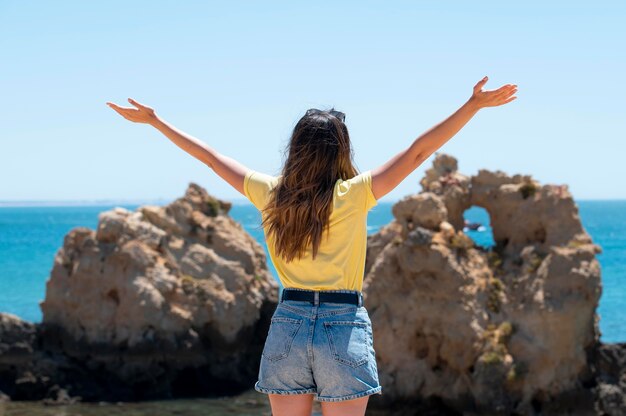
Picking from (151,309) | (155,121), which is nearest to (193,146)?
(155,121)

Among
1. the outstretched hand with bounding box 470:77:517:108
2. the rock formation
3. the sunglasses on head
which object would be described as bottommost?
the rock formation

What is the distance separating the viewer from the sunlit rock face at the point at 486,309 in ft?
63.8

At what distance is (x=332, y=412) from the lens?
4.48m

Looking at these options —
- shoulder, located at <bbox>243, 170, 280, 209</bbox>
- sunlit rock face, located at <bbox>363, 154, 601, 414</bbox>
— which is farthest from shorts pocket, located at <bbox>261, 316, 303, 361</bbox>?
sunlit rock face, located at <bbox>363, 154, 601, 414</bbox>

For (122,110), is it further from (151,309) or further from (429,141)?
(151,309)

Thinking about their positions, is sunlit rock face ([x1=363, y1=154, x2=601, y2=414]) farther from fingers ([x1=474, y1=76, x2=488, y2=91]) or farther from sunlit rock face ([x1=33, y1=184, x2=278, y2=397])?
fingers ([x1=474, y1=76, x2=488, y2=91])

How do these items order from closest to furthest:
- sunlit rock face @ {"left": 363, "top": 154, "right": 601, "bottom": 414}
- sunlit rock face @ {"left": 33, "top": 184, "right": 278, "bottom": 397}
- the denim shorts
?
the denim shorts
sunlit rock face @ {"left": 363, "top": 154, "right": 601, "bottom": 414}
sunlit rock face @ {"left": 33, "top": 184, "right": 278, "bottom": 397}

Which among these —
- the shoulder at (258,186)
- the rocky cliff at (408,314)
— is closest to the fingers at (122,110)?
the shoulder at (258,186)

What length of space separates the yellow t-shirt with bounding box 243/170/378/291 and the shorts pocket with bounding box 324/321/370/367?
0.17 m

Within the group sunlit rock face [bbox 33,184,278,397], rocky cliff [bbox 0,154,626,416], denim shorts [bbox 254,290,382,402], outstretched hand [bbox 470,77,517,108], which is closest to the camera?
denim shorts [bbox 254,290,382,402]

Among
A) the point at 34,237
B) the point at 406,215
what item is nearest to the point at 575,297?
the point at 406,215

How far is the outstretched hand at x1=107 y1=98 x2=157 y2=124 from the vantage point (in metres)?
5.14

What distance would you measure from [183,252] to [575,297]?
10.4 metres

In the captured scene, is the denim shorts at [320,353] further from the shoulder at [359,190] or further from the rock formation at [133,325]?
the rock formation at [133,325]
